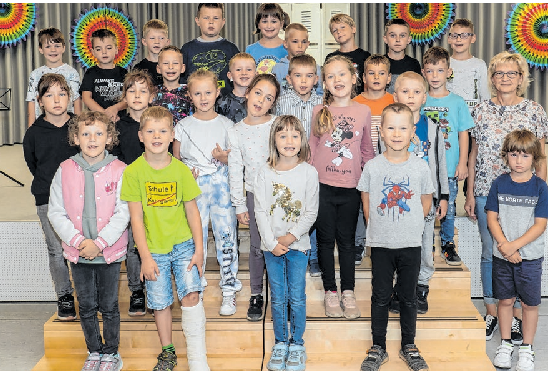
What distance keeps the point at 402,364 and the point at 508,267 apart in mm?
683

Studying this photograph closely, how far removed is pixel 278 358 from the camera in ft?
9.21

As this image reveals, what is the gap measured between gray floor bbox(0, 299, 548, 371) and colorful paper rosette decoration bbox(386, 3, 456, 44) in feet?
14.8

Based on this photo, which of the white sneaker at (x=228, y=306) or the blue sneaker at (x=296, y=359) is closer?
the blue sneaker at (x=296, y=359)

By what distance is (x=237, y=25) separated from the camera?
7.79 m

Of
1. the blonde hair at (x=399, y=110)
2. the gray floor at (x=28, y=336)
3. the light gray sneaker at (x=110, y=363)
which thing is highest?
the blonde hair at (x=399, y=110)

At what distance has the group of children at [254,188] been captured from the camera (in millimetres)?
2738

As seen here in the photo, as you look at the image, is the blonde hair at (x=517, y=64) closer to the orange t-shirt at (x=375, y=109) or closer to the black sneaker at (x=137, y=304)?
the orange t-shirt at (x=375, y=109)

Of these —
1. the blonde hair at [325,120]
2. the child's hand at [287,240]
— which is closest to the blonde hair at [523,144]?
the blonde hair at [325,120]

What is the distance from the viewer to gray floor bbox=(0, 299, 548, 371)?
10.4 ft

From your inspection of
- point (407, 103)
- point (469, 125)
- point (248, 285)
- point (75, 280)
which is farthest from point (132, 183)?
point (469, 125)

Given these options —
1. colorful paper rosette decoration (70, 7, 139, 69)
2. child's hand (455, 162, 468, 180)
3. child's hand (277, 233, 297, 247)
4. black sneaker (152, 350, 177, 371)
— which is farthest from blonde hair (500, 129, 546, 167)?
colorful paper rosette decoration (70, 7, 139, 69)

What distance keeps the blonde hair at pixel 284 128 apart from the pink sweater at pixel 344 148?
0.51 ft

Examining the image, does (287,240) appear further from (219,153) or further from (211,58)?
(211,58)

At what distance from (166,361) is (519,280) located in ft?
5.40
